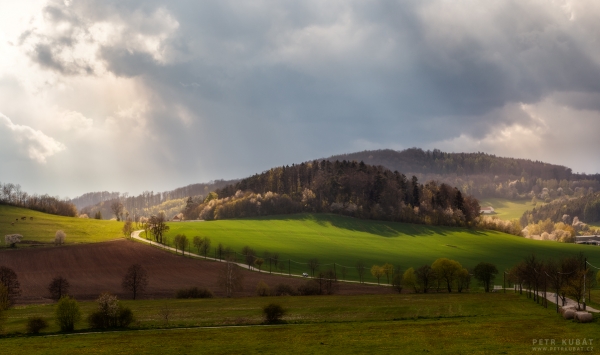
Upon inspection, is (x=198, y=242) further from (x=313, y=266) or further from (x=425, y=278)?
(x=425, y=278)

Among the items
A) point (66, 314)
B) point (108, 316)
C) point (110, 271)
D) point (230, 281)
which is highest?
point (66, 314)

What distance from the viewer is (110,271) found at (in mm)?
116188

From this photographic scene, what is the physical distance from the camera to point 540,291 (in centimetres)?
9162

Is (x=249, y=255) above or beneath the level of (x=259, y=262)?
above

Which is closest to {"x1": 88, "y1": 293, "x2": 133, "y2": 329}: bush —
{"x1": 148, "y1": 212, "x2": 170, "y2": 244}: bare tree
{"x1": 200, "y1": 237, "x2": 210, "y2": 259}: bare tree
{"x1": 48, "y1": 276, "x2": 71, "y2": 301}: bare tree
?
{"x1": 48, "y1": 276, "x2": 71, "y2": 301}: bare tree

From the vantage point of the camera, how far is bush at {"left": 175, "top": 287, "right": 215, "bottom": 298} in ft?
311

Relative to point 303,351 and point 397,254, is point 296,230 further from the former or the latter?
point 303,351

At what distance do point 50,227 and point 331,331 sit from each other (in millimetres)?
141241

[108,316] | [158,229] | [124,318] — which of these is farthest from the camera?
[158,229]

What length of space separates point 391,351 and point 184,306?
4830 cm

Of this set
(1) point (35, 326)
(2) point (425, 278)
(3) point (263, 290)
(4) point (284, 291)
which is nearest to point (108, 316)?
(1) point (35, 326)

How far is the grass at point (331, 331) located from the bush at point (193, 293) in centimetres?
1997

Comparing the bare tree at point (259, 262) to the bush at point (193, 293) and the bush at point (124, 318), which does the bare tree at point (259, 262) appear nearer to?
the bush at point (193, 293)

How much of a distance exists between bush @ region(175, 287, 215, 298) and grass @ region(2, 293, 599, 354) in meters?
20.0
